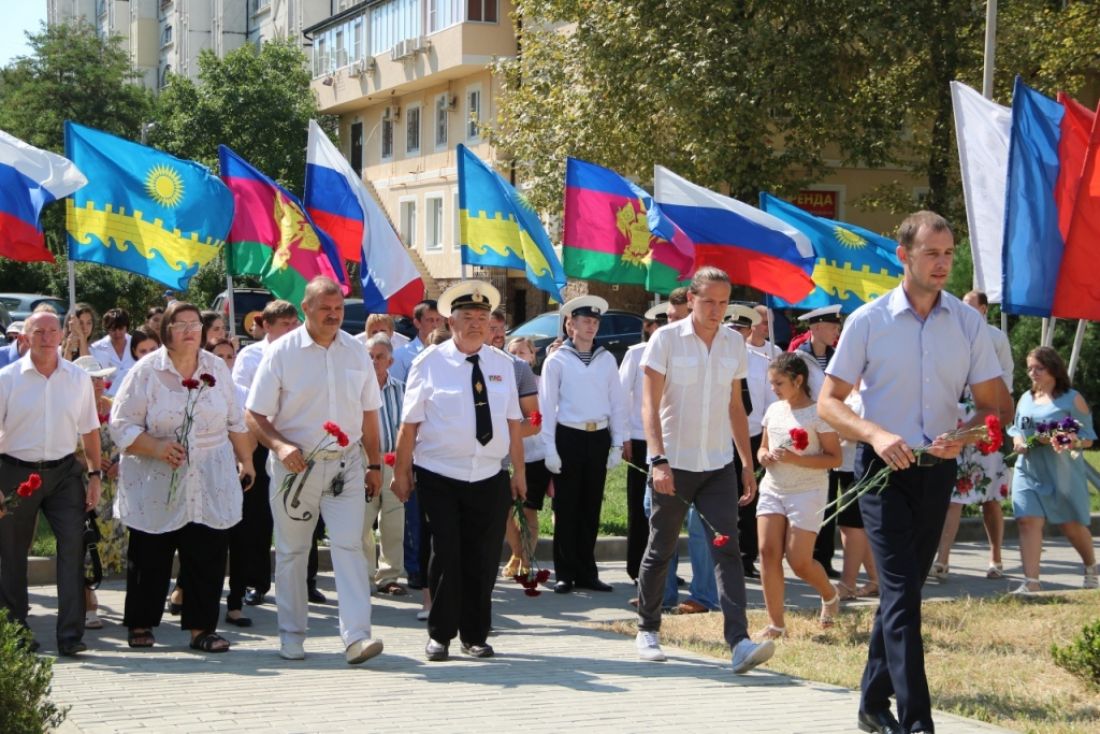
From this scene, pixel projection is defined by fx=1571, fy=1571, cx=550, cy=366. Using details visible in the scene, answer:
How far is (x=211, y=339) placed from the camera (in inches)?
448

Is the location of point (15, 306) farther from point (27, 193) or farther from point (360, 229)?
point (27, 193)

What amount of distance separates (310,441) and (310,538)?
1.85 feet

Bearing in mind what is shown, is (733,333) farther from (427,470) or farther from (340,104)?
(340,104)

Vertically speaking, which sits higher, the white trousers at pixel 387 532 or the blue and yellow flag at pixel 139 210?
the blue and yellow flag at pixel 139 210

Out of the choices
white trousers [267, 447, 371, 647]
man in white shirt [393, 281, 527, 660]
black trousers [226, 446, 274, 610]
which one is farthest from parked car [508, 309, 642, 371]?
white trousers [267, 447, 371, 647]

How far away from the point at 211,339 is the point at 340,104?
46134 millimetres

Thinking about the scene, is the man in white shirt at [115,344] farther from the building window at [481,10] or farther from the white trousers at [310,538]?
the building window at [481,10]

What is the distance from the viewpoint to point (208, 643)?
8891 mm

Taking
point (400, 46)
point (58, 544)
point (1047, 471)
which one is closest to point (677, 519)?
point (58, 544)

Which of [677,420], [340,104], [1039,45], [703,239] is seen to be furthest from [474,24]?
[677,420]

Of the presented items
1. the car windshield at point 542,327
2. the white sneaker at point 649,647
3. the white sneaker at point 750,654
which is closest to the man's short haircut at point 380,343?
the white sneaker at point 649,647

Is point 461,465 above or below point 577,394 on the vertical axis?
below

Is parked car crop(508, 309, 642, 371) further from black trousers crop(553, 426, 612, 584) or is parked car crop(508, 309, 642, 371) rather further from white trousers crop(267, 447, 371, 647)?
white trousers crop(267, 447, 371, 647)

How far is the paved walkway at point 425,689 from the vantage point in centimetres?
684
